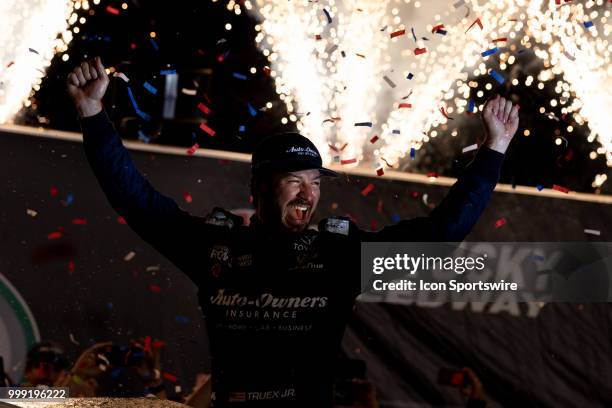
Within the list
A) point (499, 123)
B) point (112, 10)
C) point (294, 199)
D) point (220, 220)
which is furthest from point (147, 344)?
point (112, 10)

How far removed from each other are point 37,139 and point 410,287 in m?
2.93

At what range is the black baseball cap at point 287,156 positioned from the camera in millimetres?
3506

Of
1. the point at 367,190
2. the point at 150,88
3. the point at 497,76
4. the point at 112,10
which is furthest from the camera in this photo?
the point at 497,76

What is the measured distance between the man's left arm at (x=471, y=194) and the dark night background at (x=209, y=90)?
10.1 ft

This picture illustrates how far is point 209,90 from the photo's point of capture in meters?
6.82

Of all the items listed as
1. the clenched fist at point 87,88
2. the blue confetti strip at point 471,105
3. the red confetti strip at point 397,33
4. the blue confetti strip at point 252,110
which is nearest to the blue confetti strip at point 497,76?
the blue confetti strip at point 471,105

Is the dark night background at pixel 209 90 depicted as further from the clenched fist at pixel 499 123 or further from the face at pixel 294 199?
the clenched fist at pixel 499 123

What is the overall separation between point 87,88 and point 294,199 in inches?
42.7

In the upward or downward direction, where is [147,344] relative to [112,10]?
downward

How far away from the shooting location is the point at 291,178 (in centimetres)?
353

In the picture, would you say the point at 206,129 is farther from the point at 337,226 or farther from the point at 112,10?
the point at 337,226

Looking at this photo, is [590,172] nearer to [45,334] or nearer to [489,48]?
[489,48]

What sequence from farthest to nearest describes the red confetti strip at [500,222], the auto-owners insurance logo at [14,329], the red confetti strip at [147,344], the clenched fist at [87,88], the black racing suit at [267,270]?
the red confetti strip at [500,222] < the red confetti strip at [147,344] < the auto-owners insurance logo at [14,329] < the clenched fist at [87,88] < the black racing suit at [267,270]

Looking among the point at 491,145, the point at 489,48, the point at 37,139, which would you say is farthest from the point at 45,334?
the point at 489,48
